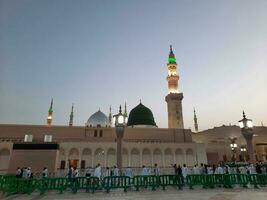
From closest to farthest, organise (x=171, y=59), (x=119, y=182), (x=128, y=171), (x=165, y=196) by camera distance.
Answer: (x=165, y=196) → (x=119, y=182) → (x=128, y=171) → (x=171, y=59)

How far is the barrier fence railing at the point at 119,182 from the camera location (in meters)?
9.80

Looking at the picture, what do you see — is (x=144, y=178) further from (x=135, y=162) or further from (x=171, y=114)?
(x=171, y=114)

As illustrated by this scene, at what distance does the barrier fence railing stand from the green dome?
39.0 meters

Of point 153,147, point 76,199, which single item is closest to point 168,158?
point 153,147

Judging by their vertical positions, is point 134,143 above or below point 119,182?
above

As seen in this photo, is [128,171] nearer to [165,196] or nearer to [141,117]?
[165,196]

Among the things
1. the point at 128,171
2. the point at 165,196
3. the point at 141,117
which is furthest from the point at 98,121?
the point at 165,196

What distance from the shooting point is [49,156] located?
722 inches

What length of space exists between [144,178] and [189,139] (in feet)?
118

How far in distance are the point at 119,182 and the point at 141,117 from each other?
135 ft

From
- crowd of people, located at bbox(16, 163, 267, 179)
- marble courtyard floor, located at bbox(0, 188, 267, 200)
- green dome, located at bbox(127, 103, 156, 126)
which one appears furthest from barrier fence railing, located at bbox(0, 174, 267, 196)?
green dome, located at bbox(127, 103, 156, 126)

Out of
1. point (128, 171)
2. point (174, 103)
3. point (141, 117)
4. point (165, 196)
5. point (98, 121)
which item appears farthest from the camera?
point (141, 117)

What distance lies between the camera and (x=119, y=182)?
1027 centimetres

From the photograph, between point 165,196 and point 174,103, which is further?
point 174,103
